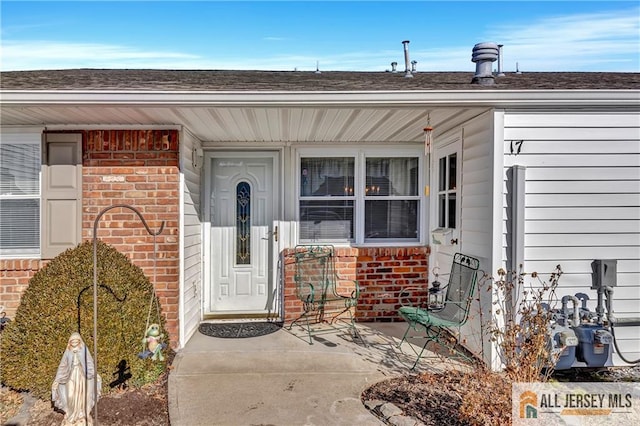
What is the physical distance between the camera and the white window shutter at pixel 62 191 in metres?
3.99

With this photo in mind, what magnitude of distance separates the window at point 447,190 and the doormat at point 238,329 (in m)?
2.41

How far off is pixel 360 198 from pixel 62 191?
3.42m

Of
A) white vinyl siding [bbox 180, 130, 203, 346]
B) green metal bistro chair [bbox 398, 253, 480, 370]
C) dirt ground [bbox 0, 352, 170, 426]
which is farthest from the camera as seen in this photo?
white vinyl siding [bbox 180, 130, 203, 346]

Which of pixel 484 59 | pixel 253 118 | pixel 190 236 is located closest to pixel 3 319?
pixel 190 236

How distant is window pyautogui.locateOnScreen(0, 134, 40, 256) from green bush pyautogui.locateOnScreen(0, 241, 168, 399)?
1360 millimetres

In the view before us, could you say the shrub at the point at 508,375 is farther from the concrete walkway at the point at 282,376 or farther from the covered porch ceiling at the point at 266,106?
the covered porch ceiling at the point at 266,106

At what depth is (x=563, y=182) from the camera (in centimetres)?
345

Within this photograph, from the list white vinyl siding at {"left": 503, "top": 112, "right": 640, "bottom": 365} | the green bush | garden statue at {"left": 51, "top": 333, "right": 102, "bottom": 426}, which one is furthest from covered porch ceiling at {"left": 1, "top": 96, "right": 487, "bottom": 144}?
garden statue at {"left": 51, "top": 333, "right": 102, "bottom": 426}

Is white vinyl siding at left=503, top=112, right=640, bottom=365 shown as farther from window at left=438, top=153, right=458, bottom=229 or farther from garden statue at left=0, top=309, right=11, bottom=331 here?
garden statue at left=0, top=309, right=11, bottom=331

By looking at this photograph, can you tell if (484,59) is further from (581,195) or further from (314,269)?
(314,269)

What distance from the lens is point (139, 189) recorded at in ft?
13.1

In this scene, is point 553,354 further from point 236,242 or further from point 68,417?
point 236,242

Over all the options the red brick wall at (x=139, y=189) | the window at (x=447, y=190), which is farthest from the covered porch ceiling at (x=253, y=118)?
the window at (x=447, y=190)

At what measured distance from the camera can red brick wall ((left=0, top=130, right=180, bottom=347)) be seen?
3979mm
